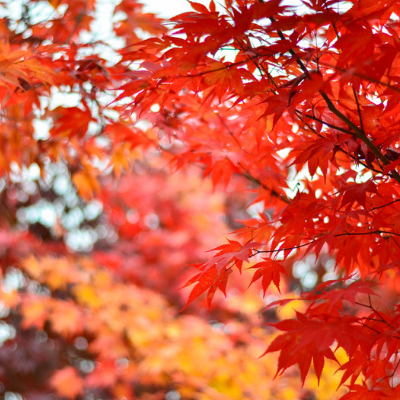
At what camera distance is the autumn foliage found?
2.92 feet

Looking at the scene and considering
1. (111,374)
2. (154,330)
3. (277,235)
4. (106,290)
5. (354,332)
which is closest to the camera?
(354,332)

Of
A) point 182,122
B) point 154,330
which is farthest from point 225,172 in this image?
point 154,330

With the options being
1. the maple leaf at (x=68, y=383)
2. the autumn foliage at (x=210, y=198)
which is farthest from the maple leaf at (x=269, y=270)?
the maple leaf at (x=68, y=383)

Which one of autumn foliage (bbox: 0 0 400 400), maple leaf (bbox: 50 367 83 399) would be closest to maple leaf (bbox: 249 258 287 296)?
autumn foliage (bbox: 0 0 400 400)

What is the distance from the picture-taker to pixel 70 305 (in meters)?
3.51

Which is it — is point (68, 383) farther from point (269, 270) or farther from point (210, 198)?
point (269, 270)

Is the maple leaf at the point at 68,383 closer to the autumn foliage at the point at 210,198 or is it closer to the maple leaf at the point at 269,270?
the autumn foliage at the point at 210,198

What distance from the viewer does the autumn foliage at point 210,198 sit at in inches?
35.0

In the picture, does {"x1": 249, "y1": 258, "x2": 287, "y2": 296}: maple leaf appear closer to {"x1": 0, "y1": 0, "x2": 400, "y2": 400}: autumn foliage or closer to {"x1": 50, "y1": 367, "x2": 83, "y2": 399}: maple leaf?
{"x1": 0, "y1": 0, "x2": 400, "y2": 400}: autumn foliage

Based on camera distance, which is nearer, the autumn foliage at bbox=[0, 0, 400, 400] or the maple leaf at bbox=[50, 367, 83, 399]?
the autumn foliage at bbox=[0, 0, 400, 400]

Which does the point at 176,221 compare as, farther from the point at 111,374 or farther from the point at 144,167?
the point at 111,374

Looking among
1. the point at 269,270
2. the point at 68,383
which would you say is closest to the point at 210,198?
the point at 68,383

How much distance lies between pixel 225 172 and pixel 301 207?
1.56 feet

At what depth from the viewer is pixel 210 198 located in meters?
5.12
